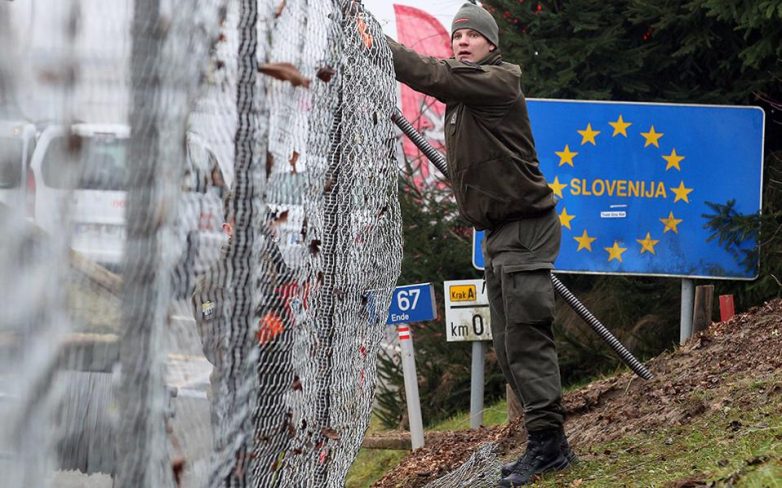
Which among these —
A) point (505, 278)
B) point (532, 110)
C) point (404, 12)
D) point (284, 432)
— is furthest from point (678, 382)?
point (404, 12)

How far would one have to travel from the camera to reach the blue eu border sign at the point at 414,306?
730 centimetres

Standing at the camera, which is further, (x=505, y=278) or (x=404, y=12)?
(x=404, y=12)

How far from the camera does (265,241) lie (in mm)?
2980

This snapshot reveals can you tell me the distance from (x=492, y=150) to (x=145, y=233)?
2.84m

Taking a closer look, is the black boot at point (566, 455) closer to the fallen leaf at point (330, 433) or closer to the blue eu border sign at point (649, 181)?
the fallen leaf at point (330, 433)

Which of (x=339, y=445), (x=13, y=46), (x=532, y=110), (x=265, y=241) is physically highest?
(x=532, y=110)

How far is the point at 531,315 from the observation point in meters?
4.91

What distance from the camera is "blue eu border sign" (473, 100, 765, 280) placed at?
7.63 metres

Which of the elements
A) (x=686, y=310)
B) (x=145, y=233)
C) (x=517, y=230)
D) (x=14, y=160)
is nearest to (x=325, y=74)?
(x=145, y=233)

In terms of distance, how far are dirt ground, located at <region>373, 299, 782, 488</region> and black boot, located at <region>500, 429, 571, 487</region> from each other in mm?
510

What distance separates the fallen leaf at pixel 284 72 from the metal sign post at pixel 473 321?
15.0 feet

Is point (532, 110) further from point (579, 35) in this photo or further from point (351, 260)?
point (351, 260)

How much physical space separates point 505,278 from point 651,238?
3.04 meters

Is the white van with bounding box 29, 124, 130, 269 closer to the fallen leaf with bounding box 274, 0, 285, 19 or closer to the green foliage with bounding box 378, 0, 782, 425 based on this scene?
the fallen leaf with bounding box 274, 0, 285, 19
